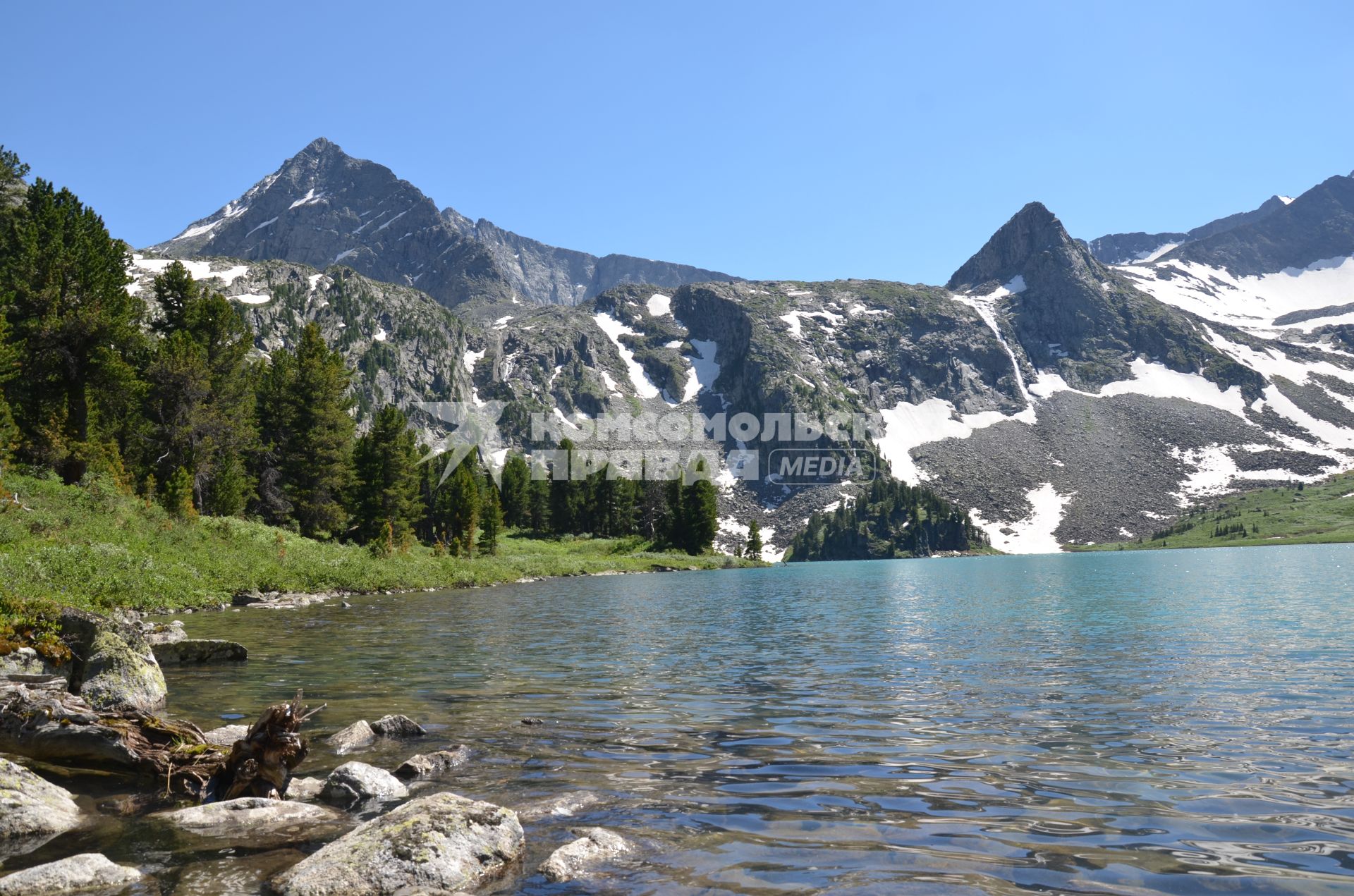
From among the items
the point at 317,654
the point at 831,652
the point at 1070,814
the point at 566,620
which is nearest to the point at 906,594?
the point at 566,620

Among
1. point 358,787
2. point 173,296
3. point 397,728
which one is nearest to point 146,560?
point 397,728

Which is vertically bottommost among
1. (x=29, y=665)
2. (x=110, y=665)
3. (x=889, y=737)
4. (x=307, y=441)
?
(x=889, y=737)

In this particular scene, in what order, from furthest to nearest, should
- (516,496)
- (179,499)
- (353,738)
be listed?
(516,496), (179,499), (353,738)

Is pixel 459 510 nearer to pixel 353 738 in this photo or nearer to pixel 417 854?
pixel 353 738

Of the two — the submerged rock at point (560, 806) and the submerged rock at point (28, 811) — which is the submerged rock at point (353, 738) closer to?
the submerged rock at point (28, 811)

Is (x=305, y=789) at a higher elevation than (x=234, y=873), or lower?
lower

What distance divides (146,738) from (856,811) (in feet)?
30.5

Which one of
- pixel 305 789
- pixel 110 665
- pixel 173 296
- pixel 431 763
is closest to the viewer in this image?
pixel 305 789

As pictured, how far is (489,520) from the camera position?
102188mm

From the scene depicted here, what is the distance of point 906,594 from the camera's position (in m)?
49.4

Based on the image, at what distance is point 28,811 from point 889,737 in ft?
35.6

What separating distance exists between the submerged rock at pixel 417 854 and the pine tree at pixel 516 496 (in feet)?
443

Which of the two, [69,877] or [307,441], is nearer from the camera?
[69,877]

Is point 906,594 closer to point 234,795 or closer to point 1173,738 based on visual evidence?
point 1173,738
